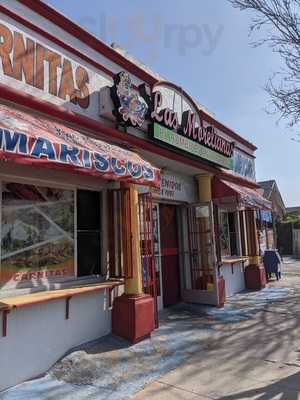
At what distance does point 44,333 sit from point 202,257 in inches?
202

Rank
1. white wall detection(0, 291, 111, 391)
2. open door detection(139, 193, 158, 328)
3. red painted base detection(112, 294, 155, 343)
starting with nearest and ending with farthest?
white wall detection(0, 291, 111, 391)
red painted base detection(112, 294, 155, 343)
open door detection(139, 193, 158, 328)

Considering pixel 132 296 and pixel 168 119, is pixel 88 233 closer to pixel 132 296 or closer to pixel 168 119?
pixel 132 296

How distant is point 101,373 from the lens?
15.4ft

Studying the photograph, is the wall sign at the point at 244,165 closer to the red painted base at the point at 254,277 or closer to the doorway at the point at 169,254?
the red painted base at the point at 254,277

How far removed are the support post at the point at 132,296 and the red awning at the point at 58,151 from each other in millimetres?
759

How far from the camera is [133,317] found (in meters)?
5.82

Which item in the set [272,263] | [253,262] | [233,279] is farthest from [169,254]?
[272,263]

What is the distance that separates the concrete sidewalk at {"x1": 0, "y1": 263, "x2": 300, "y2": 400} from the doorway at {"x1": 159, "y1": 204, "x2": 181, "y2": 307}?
53.2 inches

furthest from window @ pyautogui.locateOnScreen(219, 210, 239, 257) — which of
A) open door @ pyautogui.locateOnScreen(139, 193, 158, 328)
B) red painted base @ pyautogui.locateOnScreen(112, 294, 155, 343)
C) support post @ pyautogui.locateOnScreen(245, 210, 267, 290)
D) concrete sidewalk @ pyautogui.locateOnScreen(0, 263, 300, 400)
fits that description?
red painted base @ pyautogui.locateOnScreen(112, 294, 155, 343)

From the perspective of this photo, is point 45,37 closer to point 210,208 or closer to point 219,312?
point 210,208

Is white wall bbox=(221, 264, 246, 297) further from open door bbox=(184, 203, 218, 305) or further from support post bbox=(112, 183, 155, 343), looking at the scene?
support post bbox=(112, 183, 155, 343)

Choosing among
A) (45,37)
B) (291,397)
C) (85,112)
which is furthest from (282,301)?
(45,37)

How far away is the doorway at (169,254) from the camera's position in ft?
28.6

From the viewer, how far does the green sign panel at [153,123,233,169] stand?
7.26m
